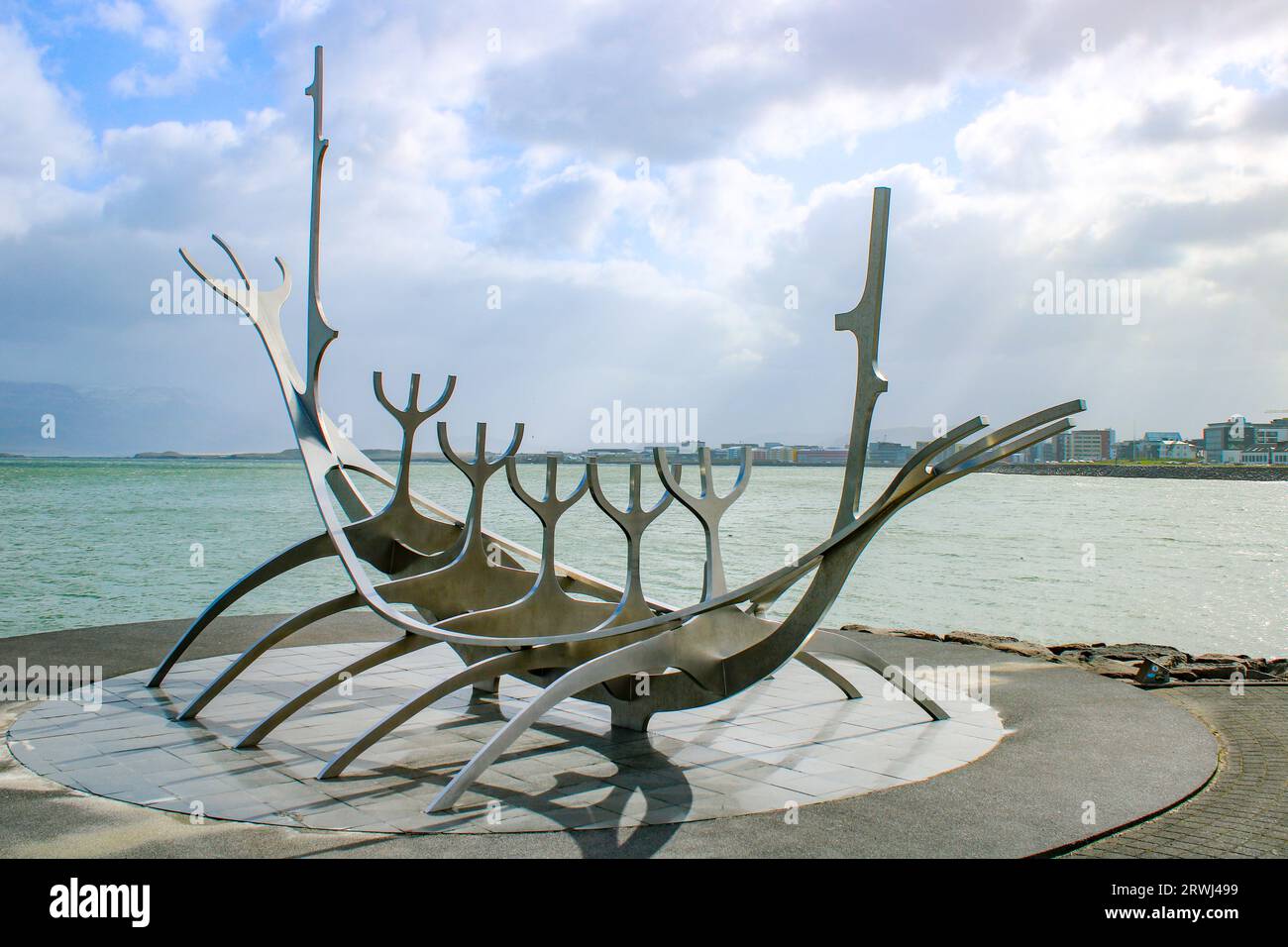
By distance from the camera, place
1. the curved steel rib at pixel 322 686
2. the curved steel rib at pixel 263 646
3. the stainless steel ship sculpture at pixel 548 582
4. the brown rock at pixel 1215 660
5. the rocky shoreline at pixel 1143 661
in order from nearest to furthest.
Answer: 1. the stainless steel ship sculpture at pixel 548 582
2. the curved steel rib at pixel 322 686
3. the curved steel rib at pixel 263 646
4. the rocky shoreline at pixel 1143 661
5. the brown rock at pixel 1215 660

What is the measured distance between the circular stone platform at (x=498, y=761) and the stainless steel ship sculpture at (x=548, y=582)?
9.9 inches

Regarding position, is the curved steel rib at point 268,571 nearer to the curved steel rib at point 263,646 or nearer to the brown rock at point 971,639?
the curved steel rib at point 263,646

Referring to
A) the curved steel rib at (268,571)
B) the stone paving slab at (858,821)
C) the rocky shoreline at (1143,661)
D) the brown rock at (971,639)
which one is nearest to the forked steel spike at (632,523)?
the stone paving slab at (858,821)

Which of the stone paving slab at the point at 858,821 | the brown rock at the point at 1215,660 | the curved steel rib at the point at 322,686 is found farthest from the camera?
the brown rock at the point at 1215,660

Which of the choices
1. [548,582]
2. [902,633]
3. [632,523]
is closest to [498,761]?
[548,582]

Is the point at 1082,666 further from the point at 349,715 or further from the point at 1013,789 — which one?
the point at 349,715

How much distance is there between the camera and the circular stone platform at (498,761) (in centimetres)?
592

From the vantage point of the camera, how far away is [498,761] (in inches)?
274

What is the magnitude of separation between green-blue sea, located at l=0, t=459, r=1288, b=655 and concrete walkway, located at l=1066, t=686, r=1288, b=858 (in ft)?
26.3

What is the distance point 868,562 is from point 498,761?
92.6ft

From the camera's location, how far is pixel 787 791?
626 cm

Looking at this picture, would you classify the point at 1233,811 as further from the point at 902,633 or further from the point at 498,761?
the point at 902,633
